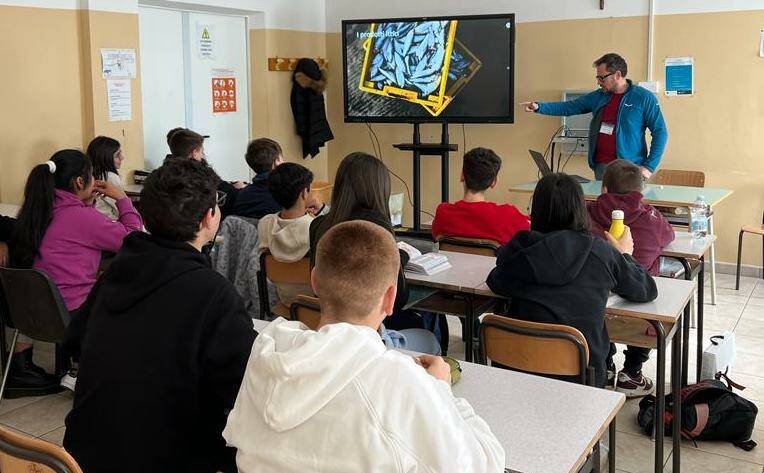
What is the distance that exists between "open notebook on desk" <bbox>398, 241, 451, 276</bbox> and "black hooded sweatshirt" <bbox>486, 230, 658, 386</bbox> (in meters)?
0.53

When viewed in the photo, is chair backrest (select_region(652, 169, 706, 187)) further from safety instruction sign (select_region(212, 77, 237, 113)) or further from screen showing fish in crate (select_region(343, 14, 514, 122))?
safety instruction sign (select_region(212, 77, 237, 113))

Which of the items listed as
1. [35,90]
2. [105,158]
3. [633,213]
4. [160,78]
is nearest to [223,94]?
[160,78]

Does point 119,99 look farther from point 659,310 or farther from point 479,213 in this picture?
point 659,310

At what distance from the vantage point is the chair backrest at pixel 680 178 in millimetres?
6055

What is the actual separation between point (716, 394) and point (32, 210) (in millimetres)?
3091

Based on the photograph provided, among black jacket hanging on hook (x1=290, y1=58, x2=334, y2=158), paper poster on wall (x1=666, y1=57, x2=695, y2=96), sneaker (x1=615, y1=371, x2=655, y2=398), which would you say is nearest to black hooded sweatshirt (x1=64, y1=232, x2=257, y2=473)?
sneaker (x1=615, y1=371, x2=655, y2=398)

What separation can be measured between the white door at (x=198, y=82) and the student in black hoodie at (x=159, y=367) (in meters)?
4.62

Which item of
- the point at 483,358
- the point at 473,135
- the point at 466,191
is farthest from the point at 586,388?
the point at 473,135

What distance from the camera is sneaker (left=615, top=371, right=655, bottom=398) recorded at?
3.98 metres

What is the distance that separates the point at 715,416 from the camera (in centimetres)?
338

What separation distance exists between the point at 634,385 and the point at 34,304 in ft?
9.31

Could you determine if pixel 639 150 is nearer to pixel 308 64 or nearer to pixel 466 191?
pixel 466 191

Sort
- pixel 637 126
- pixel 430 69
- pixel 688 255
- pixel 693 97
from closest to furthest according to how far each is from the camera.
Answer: pixel 688 255, pixel 637 126, pixel 693 97, pixel 430 69

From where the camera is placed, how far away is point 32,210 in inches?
144
